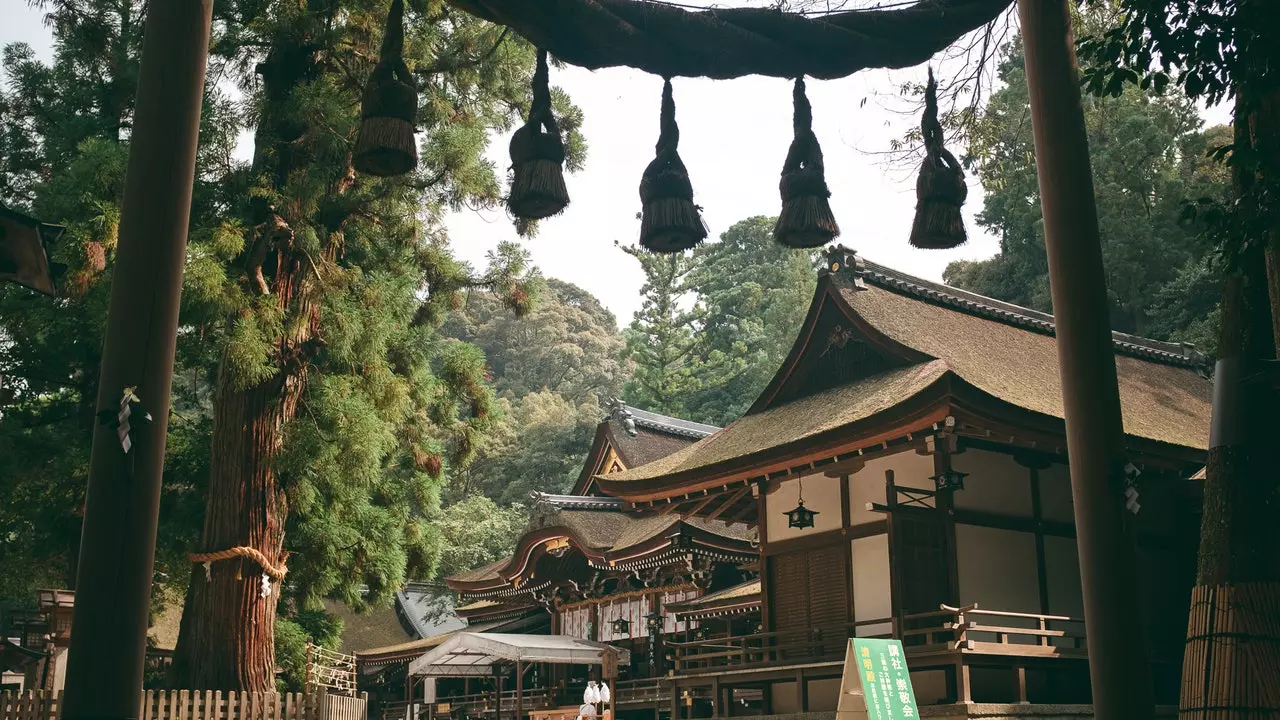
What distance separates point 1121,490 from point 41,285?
5.34 m

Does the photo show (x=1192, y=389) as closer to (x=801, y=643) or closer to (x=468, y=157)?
(x=801, y=643)

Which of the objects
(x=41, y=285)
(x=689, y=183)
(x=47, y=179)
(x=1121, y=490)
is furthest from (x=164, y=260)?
(x=47, y=179)

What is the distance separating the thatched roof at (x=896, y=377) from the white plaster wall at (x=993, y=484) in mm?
927

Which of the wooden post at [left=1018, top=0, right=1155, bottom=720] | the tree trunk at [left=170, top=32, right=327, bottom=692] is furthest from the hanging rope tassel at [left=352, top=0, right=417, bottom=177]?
the tree trunk at [left=170, top=32, right=327, bottom=692]

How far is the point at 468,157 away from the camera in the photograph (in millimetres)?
12352

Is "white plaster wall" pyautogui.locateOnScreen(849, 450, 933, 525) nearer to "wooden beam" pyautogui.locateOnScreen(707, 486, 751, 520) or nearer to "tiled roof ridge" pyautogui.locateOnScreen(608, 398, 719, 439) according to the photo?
"wooden beam" pyautogui.locateOnScreen(707, 486, 751, 520)

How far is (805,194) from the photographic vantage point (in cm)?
450

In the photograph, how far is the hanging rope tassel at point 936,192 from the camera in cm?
466

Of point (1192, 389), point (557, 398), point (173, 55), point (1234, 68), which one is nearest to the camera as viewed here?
point (173, 55)

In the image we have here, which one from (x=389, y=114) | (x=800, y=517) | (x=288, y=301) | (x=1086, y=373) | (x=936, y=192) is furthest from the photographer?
(x=800, y=517)

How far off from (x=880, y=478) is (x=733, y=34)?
32.6 feet

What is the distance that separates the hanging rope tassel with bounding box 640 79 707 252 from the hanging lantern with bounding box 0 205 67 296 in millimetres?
3210

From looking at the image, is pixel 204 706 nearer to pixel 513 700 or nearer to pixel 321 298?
pixel 321 298

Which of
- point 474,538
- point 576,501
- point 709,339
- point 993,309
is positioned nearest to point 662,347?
point 709,339
